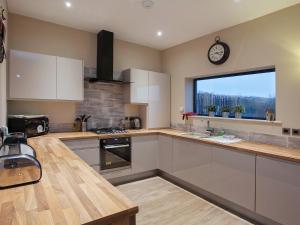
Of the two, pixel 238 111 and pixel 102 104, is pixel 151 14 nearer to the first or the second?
pixel 102 104

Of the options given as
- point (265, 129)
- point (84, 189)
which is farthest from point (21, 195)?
point (265, 129)

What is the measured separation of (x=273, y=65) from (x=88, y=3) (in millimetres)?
2435

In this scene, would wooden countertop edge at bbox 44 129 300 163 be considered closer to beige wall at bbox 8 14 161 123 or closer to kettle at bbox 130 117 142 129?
kettle at bbox 130 117 142 129

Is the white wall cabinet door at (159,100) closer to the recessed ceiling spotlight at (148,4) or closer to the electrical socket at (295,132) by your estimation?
the recessed ceiling spotlight at (148,4)

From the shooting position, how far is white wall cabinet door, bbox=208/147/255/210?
2223 millimetres

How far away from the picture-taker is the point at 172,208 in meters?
2.53

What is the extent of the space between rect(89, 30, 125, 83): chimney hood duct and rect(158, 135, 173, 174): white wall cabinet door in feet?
4.23

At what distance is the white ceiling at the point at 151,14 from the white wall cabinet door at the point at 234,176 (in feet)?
5.74

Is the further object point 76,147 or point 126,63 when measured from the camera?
point 126,63

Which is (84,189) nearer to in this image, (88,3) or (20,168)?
(20,168)

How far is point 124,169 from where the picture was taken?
3.28 meters

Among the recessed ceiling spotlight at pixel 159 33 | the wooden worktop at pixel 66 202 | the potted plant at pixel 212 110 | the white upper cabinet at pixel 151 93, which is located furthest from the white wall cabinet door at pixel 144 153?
the wooden worktop at pixel 66 202

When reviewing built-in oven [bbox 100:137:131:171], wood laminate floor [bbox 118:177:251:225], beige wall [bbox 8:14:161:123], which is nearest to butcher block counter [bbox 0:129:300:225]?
wood laminate floor [bbox 118:177:251:225]

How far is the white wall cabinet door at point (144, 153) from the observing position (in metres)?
3.36
